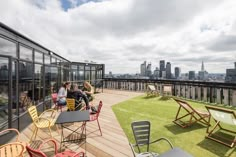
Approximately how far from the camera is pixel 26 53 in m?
5.02

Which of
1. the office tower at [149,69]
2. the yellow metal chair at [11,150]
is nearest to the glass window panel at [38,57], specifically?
the yellow metal chair at [11,150]

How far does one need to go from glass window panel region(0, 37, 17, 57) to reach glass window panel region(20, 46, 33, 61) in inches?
17.5

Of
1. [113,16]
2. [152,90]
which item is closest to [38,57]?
[113,16]

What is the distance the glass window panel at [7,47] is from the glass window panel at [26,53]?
1.46ft

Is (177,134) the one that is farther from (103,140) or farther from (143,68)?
(143,68)

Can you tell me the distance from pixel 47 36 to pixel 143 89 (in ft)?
26.7

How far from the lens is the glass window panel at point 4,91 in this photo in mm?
3692

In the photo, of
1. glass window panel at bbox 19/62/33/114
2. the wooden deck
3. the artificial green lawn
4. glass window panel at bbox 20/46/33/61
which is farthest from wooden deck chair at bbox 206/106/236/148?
glass window panel at bbox 20/46/33/61

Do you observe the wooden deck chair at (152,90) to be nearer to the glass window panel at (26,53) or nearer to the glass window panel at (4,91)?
the glass window panel at (26,53)

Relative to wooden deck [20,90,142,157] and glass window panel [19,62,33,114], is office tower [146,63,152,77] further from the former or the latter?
glass window panel [19,62,33,114]

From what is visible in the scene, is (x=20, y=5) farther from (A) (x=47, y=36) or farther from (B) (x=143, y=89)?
(B) (x=143, y=89)

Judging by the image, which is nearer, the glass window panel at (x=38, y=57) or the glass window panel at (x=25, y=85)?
the glass window panel at (x=25, y=85)

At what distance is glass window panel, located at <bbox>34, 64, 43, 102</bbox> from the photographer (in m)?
5.87

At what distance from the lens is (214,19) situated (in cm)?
782
